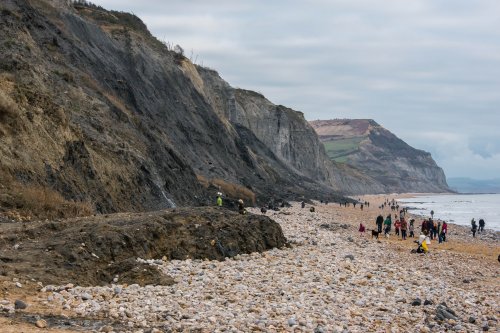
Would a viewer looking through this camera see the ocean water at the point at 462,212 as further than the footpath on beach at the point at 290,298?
Yes

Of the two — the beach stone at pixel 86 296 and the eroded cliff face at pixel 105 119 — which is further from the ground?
the eroded cliff face at pixel 105 119

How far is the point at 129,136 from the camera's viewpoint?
129 ft

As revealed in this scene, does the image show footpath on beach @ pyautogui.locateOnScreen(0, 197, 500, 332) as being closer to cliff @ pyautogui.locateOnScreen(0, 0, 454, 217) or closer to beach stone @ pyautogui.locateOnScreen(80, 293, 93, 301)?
beach stone @ pyautogui.locateOnScreen(80, 293, 93, 301)

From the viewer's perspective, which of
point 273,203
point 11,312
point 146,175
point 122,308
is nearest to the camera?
point 11,312

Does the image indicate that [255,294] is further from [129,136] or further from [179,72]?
[179,72]

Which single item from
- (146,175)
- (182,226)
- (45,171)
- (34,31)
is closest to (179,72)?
(34,31)

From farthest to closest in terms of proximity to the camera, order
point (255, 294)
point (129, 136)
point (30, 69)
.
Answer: point (129, 136)
point (30, 69)
point (255, 294)

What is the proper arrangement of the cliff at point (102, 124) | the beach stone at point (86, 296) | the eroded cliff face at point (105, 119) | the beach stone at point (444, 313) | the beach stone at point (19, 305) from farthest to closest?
1. the eroded cliff face at point (105, 119)
2. the cliff at point (102, 124)
3. the beach stone at point (444, 313)
4. the beach stone at point (86, 296)
5. the beach stone at point (19, 305)

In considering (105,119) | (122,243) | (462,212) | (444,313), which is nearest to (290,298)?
(444,313)

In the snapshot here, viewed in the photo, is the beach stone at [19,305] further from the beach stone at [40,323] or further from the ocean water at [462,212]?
the ocean water at [462,212]

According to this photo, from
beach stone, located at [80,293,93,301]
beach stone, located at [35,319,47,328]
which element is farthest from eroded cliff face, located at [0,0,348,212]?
beach stone, located at [35,319,47,328]

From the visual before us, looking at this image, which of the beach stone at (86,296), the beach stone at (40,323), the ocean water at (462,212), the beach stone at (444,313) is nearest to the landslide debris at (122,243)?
the beach stone at (86,296)

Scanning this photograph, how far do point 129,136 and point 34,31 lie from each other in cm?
1120

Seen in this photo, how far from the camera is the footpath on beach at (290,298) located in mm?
12312
